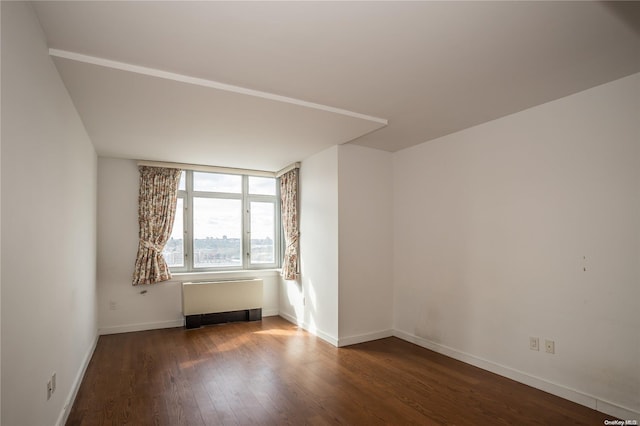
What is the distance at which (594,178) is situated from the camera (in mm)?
2836

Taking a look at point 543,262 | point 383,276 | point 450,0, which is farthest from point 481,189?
point 450,0

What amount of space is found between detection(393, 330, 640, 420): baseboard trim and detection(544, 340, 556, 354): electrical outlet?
269 millimetres

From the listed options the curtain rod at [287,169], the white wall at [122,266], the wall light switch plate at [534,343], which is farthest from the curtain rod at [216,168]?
the wall light switch plate at [534,343]

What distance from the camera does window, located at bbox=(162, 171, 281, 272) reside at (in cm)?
556

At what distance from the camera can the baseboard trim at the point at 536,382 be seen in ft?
8.64

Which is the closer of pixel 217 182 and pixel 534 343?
pixel 534 343

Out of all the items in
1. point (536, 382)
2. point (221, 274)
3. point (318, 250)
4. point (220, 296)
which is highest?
point (318, 250)

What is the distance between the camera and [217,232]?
19.0ft

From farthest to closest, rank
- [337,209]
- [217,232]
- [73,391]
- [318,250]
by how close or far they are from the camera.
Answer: [217,232]
[318,250]
[337,209]
[73,391]

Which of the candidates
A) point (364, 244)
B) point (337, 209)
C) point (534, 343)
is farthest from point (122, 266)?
point (534, 343)

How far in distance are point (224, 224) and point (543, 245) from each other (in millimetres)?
4521

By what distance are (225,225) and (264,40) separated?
13.5 feet

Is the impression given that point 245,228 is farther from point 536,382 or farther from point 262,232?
point 536,382

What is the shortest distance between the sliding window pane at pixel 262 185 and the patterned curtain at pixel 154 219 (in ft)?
4.11
